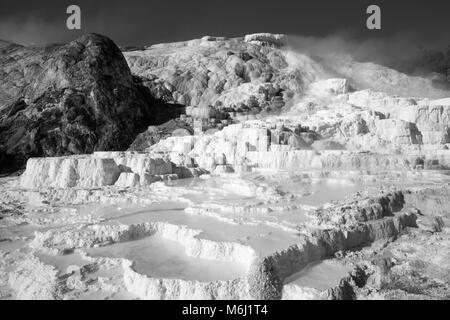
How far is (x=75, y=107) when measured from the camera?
36250 mm

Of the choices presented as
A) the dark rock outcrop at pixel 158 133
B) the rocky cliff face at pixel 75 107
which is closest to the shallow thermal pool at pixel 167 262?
the rocky cliff face at pixel 75 107

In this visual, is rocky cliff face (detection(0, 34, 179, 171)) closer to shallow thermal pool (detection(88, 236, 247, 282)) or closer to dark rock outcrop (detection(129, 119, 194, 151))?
dark rock outcrop (detection(129, 119, 194, 151))

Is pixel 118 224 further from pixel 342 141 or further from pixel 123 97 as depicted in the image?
pixel 123 97

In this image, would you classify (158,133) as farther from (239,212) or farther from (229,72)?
(239,212)

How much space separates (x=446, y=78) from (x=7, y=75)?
217ft

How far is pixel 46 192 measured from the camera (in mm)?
17406

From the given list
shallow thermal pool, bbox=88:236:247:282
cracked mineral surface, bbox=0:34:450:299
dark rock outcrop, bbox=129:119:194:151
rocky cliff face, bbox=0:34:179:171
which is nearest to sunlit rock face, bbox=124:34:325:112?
rocky cliff face, bbox=0:34:179:171

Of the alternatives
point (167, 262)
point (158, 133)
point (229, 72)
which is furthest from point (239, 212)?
point (229, 72)

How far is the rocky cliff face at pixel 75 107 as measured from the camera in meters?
33.3

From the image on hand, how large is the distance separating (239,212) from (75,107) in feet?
96.0

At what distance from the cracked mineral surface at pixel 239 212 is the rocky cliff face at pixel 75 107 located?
290mm

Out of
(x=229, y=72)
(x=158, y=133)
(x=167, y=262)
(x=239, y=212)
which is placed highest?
(x=229, y=72)

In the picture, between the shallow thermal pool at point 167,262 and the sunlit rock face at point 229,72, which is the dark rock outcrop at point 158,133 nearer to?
the sunlit rock face at point 229,72
